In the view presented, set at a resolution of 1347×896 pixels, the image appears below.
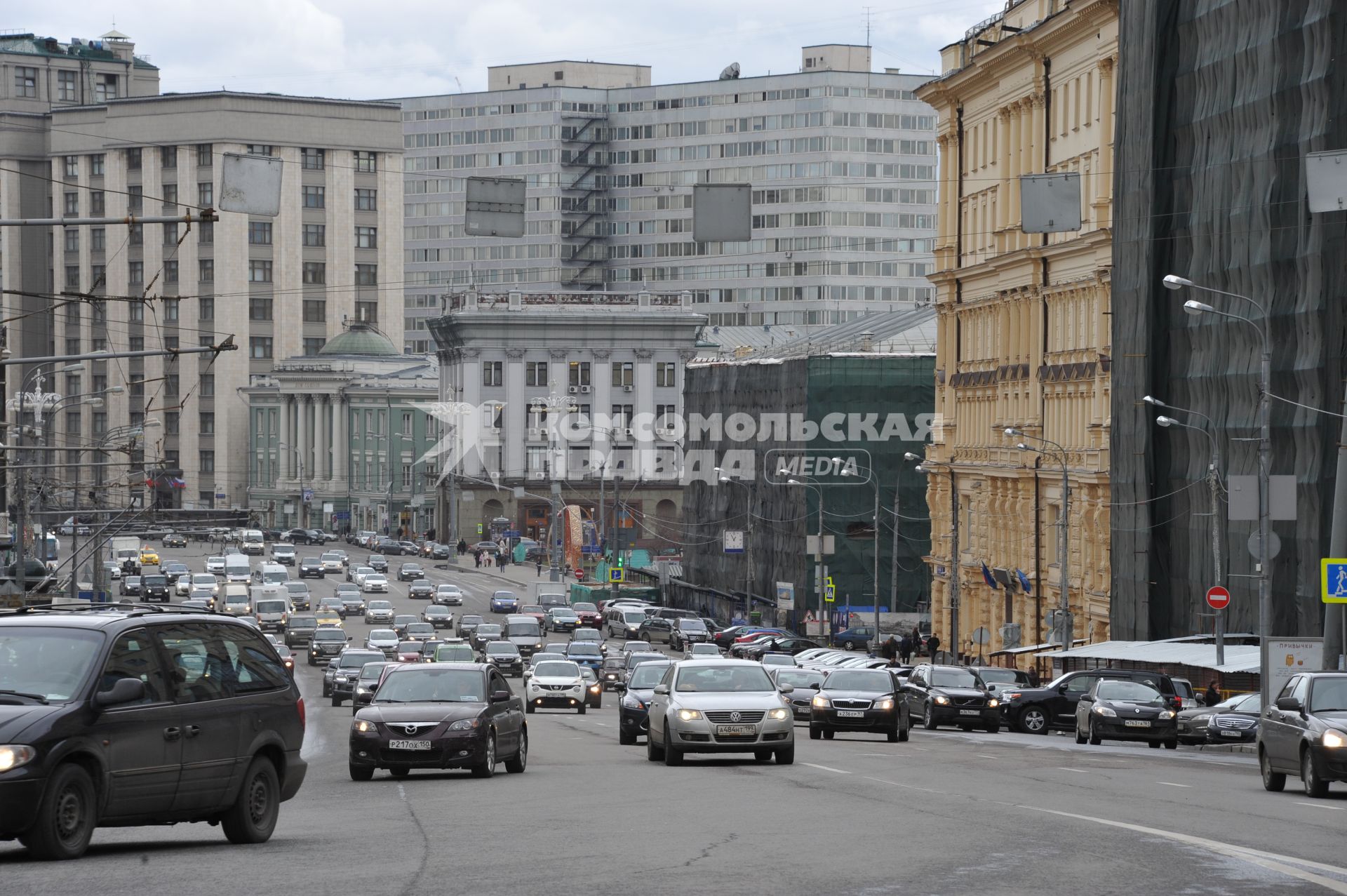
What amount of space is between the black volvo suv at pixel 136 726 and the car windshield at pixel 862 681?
2032 centimetres

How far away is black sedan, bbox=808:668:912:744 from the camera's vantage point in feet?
111

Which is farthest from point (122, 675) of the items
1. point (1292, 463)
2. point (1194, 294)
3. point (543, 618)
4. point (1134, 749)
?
point (543, 618)

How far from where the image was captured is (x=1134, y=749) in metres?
34.2

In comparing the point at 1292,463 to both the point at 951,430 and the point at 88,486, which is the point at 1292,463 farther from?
the point at 88,486

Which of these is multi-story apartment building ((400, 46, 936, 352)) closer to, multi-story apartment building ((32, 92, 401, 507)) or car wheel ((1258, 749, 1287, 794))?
multi-story apartment building ((32, 92, 401, 507))

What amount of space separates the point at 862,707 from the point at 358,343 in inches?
5582

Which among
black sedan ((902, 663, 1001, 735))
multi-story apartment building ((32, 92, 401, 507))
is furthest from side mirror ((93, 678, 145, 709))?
multi-story apartment building ((32, 92, 401, 507))

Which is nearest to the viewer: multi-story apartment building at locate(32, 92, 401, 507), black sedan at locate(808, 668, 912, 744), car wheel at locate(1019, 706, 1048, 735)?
black sedan at locate(808, 668, 912, 744)

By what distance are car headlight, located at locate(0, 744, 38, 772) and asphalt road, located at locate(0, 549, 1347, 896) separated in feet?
1.96

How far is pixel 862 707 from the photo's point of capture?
33938 millimetres

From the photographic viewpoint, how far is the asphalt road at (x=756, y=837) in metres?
11.9

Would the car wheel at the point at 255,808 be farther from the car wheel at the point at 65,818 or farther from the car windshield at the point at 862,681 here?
the car windshield at the point at 862,681

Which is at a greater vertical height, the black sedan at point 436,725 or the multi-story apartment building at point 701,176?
the multi-story apartment building at point 701,176

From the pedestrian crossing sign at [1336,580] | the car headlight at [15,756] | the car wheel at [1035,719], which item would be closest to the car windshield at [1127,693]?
the car wheel at [1035,719]
